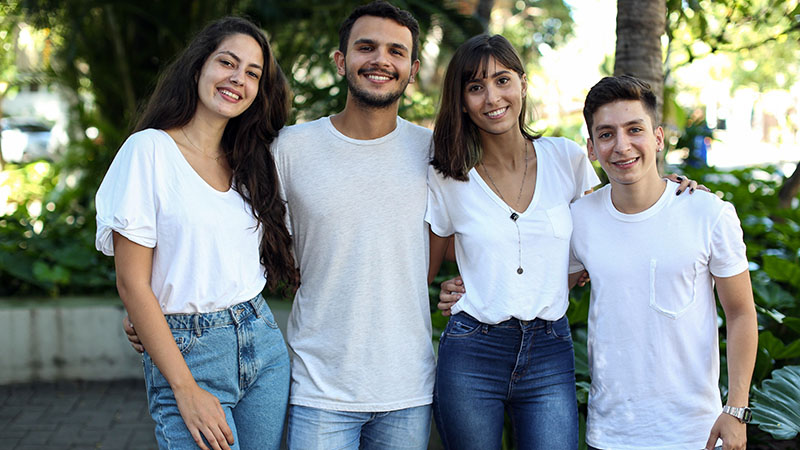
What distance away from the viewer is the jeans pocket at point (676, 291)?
2264 millimetres

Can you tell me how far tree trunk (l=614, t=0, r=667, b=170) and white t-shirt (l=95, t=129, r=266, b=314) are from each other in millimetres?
2481

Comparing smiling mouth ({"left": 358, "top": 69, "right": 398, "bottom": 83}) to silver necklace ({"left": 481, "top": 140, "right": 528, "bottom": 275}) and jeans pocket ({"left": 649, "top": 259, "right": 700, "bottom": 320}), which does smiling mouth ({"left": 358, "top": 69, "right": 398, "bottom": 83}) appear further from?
jeans pocket ({"left": 649, "top": 259, "right": 700, "bottom": 320})

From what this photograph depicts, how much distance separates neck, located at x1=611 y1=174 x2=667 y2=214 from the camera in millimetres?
2383

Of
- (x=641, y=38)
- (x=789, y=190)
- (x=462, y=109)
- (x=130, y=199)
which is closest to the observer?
(x=130, y=199)

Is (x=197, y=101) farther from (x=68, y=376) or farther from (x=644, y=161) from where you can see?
(x=68, y=376)

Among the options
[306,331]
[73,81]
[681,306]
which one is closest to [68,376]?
[306,331]

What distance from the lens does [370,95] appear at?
2604 millimetres

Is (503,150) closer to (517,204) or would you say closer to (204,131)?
(517,204)

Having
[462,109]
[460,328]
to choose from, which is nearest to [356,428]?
[460,328]

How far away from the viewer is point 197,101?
247 centimetres

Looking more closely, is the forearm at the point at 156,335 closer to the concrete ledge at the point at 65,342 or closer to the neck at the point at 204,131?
the neck at the point at 204,131

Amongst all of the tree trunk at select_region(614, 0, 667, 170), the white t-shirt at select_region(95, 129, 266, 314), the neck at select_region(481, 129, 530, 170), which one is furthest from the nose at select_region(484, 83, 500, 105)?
the tree trunk at select_region(614, 0, 667, 170)

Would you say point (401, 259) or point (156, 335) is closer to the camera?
point (156, 335)

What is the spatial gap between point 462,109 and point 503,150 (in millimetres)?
227
